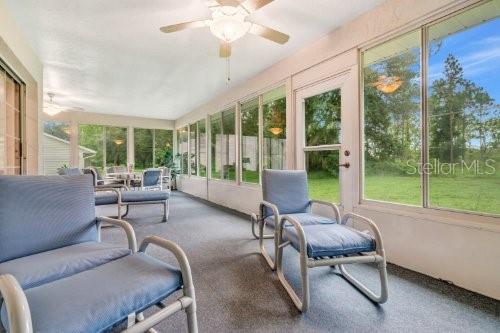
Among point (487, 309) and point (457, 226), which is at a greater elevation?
point (457, 226)

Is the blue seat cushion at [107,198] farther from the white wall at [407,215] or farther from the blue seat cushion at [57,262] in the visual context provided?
the white wall at [407,215]

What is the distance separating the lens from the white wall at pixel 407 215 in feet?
6.12

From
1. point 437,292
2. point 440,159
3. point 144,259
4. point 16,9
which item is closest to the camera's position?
point 144,259

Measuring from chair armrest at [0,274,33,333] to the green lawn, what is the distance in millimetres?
2690

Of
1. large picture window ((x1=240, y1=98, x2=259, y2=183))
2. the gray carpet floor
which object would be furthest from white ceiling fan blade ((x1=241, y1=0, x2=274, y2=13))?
large picture window ((x1=240, y1=98, x2=259, y2=183))

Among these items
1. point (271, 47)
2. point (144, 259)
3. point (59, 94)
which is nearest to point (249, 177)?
point (271, 47)

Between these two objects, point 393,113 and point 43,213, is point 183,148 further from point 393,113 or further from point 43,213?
point 43,213

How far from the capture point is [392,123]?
103 inches

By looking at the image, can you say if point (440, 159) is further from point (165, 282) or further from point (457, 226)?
point (165, 282)

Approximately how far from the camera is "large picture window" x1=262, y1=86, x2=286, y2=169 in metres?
4.03

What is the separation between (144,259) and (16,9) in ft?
9.68

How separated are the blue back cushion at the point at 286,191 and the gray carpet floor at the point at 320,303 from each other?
1.71 ft

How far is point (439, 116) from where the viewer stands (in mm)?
2201

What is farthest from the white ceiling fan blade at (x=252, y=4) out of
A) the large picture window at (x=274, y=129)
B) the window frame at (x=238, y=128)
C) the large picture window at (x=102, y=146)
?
the large picture window at (x=102, y=146)
